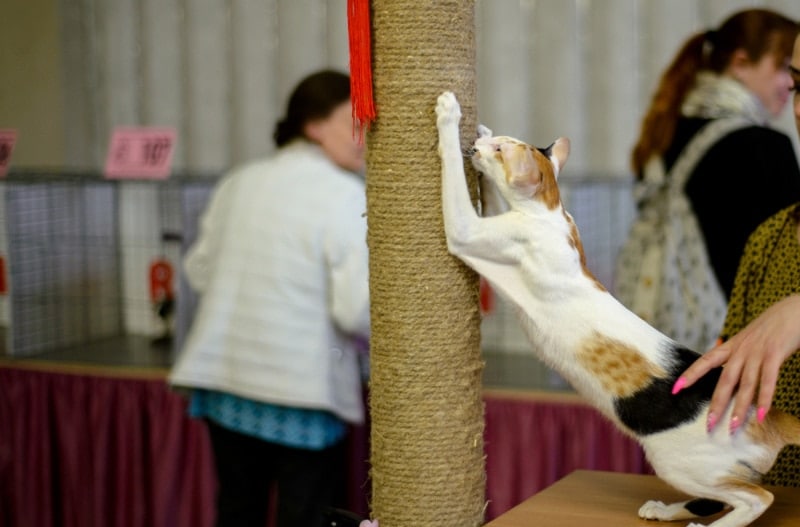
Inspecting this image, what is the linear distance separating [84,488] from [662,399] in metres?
2.04

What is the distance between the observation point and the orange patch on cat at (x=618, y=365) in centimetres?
103

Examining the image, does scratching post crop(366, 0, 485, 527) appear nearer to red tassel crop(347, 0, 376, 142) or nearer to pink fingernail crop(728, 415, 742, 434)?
red tassel crop(347, 0, 376, 142)

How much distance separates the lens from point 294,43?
10.3 feet

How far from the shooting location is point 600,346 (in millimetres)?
1035

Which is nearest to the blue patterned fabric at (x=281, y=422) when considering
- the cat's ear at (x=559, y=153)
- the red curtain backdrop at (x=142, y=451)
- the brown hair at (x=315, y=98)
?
the red curtain backdrop at (x=142, y=451)

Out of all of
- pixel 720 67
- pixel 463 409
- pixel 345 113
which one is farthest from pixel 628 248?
pixel 463 409

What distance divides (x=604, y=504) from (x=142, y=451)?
1756 millimetres

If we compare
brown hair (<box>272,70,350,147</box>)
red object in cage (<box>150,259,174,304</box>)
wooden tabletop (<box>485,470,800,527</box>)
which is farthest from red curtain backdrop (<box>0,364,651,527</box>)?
wooden tabletop (<box>485,470,800,527</box>)

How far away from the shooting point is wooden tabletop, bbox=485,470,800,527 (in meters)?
1.06

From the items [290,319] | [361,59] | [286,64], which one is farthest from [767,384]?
[286,64]

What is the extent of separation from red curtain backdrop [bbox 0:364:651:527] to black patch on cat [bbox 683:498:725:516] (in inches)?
47.8

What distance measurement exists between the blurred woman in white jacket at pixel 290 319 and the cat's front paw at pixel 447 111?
3.28 feet

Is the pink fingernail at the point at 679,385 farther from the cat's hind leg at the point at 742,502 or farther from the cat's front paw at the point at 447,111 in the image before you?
the cat's front paw at the point at 447,111

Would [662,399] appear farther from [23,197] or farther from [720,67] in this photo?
[23,197]
